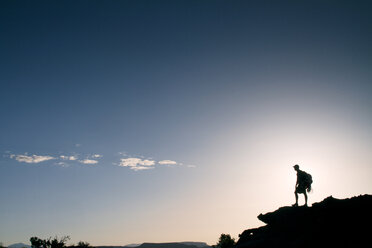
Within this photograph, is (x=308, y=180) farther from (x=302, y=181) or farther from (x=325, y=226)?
(x=325, y=226)

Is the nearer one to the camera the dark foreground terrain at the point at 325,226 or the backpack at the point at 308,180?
the dark foreground terrain at the point at 325,226

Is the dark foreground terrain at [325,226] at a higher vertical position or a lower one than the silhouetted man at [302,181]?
lower

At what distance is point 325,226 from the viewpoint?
15.5m

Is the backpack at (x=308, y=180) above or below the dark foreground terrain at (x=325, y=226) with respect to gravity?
above

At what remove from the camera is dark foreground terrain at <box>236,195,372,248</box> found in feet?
46.7

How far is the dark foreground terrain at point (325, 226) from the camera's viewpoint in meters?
14.2

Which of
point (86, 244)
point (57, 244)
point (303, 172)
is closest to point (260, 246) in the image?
point (303, 172)

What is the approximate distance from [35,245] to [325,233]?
63.4 metres

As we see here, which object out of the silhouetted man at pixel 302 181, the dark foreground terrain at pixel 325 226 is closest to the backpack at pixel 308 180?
the silhouetted man at pixel 302 181

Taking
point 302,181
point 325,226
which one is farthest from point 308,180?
point 325,226

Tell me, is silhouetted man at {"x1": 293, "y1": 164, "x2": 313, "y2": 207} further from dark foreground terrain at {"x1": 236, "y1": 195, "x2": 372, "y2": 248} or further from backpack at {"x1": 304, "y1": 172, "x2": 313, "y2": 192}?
dark foreground terrain at {"x1": 236, "y1": 195, "x2": 372, "y2": 248}

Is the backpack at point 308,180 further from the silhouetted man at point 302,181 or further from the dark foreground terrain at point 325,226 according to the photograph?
the dark foreground terrain at point 325,226

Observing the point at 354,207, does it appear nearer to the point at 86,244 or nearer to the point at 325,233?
the point at 325,233

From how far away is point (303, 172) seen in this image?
18.6 meters
